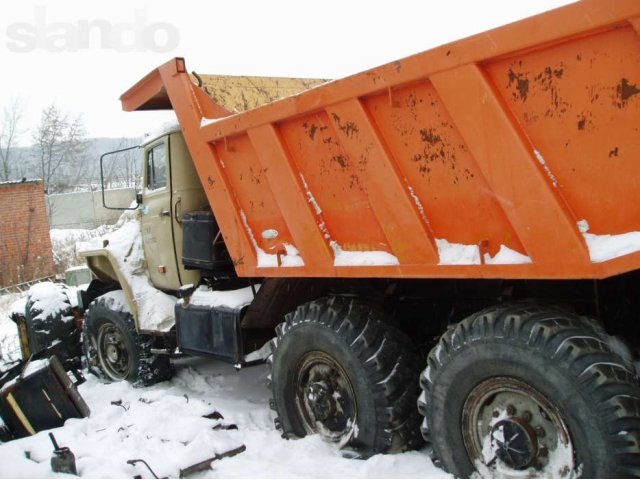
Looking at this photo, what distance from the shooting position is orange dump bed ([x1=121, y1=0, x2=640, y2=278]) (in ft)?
8.11

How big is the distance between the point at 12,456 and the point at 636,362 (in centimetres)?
402

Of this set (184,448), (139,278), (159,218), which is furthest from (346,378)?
(139,278)

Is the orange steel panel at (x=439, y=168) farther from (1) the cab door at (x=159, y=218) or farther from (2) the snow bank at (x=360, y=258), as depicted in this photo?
(1) the cab door at (x=159, y=218)

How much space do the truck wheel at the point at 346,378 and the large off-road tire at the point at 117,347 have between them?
233 centimetres

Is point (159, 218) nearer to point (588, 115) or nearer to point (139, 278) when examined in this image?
point (139, 278)

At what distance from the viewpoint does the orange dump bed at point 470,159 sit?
8.11 ft

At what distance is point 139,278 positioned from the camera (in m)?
6.32

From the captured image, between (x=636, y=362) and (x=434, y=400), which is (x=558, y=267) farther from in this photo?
(x=434, y=400)

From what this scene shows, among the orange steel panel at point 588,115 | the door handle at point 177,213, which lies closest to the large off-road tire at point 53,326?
the door handle at point 177,213

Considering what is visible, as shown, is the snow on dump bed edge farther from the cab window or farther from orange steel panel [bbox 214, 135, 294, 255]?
orange steel panel [bbox 214, 135, 294, 255]

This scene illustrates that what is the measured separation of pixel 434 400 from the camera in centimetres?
322

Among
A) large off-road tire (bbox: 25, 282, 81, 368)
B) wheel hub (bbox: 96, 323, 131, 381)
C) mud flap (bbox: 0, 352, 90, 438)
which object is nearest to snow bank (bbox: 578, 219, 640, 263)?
mud flap (bbox: 0, 352, 90, 438)

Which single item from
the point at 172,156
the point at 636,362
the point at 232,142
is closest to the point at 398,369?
the point at 636,362

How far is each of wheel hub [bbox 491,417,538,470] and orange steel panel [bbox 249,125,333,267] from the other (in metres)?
1.48
